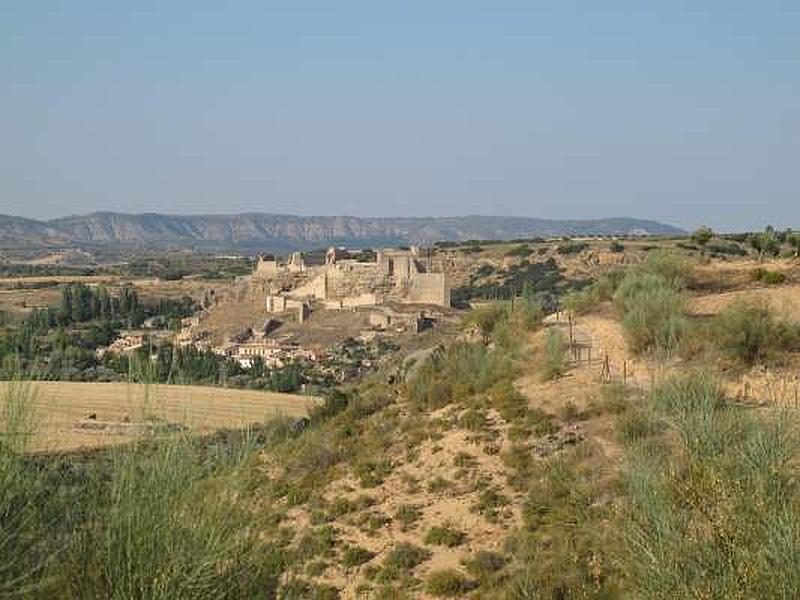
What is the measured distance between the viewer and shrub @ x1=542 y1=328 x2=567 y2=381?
18266mm

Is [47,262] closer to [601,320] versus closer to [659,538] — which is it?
[601,320]

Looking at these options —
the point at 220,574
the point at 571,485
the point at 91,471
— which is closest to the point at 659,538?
the point at 220,574

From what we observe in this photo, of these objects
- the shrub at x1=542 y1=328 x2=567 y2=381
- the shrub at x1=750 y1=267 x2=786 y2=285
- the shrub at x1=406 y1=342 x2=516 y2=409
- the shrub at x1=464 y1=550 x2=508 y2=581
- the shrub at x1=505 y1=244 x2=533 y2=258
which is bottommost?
the shrub at x1=464 y1=550 x2=508 y2=581

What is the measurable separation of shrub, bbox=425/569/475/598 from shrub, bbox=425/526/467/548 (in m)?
1.02

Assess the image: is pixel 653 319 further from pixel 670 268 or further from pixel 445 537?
pixel 445 537

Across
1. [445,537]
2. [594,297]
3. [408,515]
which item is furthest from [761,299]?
[445,537]

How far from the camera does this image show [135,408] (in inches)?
269

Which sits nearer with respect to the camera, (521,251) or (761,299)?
(761,299)

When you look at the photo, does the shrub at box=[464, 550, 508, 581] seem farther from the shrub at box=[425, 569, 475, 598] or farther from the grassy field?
the grassy field

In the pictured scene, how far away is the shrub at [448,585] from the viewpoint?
39.0ft

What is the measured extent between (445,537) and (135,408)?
7387mm

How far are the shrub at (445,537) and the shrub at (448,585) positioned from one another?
3.35 ft

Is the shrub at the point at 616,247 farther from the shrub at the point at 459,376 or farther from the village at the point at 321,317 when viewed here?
the shrub at the point at 459,376

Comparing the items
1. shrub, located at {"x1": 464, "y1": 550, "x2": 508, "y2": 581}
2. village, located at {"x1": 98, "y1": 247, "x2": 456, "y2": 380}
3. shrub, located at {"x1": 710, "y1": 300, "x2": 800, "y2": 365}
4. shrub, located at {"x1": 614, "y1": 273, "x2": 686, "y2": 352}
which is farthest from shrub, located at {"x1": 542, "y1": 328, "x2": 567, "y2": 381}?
village, located at {"x1": 98, "y1": 247, "x2": 456, "y2": 380}
